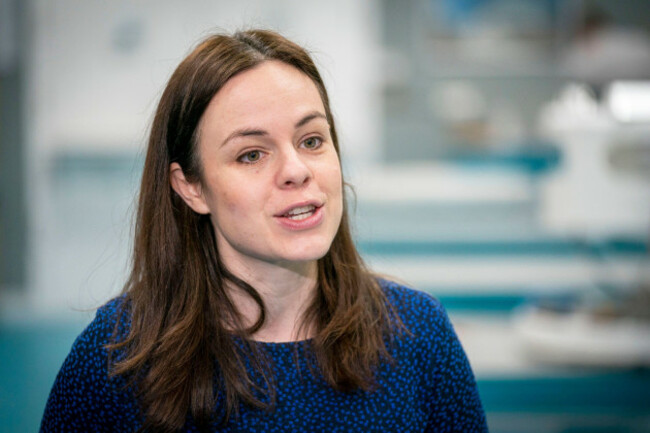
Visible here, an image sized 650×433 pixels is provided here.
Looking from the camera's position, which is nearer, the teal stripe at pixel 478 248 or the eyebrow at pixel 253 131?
the eyebrow at pixel 253 131

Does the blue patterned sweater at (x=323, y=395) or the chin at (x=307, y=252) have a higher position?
the chin at (x=307, y=252)

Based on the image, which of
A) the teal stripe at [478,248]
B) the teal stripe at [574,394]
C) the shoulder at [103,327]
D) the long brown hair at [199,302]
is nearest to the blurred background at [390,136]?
the teal stripe at [478,248]

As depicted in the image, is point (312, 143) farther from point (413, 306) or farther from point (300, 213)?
point (413, 306)

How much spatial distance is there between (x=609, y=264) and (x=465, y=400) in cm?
396

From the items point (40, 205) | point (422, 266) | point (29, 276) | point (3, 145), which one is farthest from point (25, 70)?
point (422, 266)

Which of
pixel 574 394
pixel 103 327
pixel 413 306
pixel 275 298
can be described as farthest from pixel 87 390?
pixel 574 394

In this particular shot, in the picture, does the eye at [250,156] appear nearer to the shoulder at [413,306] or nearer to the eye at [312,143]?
the eye at [312,143]

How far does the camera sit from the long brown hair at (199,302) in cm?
120

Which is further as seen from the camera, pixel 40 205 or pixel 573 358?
pixel 40 205

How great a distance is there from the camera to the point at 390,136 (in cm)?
628

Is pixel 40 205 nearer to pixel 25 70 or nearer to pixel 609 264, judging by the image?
pixel 25 70

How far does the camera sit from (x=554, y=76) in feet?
21.0

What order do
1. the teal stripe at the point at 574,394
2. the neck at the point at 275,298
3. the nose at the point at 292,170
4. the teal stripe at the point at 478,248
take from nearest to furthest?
the nose at the point at 292,170
the neck at the point at 275,298
the teal stripe at the point at 574,394
the teal stripe at the point at 478,248

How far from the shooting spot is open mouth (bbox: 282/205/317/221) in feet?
3.86
